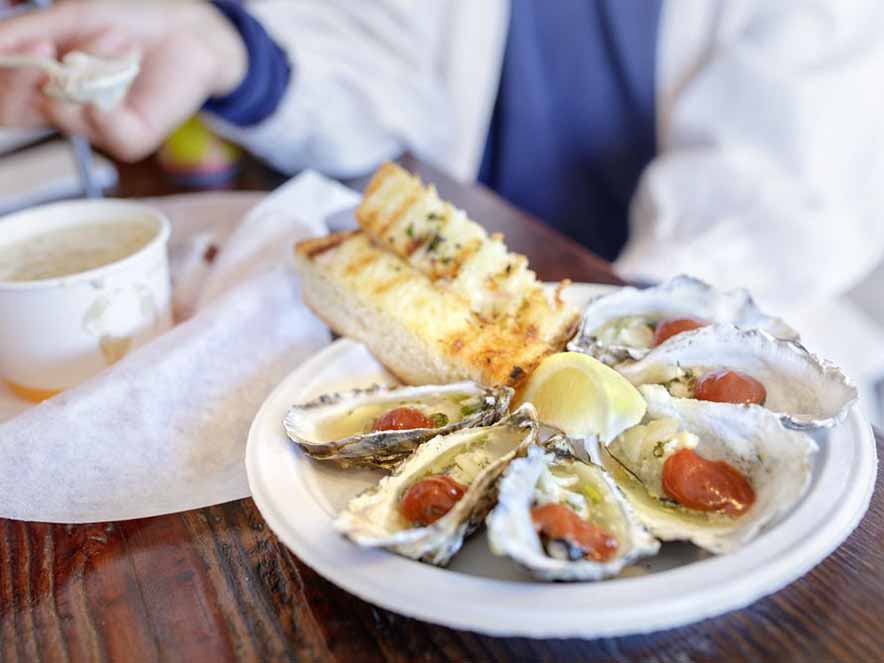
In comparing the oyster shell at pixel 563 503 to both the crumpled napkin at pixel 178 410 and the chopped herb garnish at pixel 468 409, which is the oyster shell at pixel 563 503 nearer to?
the chopped herb garnish at pixel 468 409

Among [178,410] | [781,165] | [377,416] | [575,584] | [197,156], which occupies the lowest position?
[197,156]

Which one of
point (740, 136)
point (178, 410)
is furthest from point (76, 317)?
A: point (740, 136)

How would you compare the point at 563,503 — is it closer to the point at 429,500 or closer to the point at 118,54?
the point at 429,500

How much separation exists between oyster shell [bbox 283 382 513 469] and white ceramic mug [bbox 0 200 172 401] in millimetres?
337

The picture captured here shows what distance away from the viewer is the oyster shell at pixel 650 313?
0.86 metres

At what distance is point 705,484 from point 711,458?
0.16 feet

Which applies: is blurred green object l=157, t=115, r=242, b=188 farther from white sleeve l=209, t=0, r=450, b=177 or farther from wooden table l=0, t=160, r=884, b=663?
wooden table l=0, t=160, r=884, b=663

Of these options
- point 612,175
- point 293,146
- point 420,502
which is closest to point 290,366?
point 420,502

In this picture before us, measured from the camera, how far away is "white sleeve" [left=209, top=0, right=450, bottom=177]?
1.66 meters

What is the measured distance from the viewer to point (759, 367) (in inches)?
31.0

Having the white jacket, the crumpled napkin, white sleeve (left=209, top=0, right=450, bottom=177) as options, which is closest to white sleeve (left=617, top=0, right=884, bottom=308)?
the white jacket

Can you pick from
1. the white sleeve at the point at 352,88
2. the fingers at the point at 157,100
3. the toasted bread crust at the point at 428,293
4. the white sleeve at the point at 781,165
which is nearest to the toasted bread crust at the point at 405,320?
the toasted bread crust at the point at 428,293

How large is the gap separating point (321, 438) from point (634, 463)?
297 mm

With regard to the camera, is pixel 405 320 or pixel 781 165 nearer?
pixel 405 320
